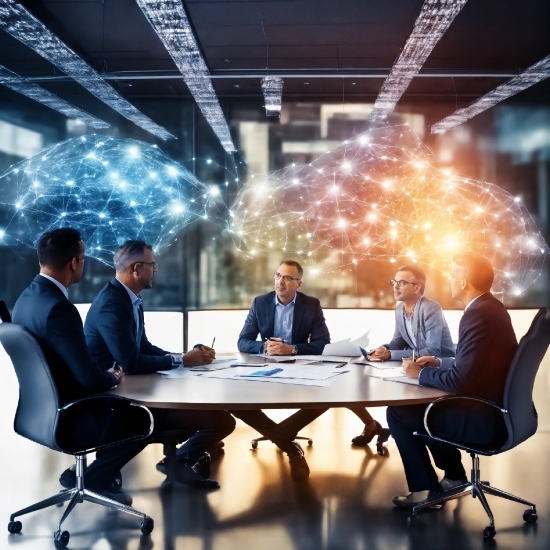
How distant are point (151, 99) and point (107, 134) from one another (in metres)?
0.55

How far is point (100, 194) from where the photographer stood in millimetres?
6055

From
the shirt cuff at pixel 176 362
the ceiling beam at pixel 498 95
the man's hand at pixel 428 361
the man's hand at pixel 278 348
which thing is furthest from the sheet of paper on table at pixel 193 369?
the ceiling beam at pixel 498 95

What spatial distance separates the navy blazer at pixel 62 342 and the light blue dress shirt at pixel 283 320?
191 centimetres

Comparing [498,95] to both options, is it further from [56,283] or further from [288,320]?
[56,283]

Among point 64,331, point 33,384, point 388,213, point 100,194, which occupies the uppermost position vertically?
point 100,194

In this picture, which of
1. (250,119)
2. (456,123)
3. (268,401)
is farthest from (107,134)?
(268,401)

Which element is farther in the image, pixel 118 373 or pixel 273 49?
pixel 273 49

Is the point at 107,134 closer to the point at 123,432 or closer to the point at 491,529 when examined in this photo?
the point at 123,432

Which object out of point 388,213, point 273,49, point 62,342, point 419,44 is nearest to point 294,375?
point 62,342

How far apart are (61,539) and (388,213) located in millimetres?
4186

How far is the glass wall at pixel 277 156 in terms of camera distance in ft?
19.7

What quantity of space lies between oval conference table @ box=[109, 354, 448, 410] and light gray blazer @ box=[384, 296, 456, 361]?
768 millimetres

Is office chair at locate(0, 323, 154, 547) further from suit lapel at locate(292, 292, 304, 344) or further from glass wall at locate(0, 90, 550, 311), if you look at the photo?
glass wall at locate(0, 90, 550, 311)

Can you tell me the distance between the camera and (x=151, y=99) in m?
6.06
